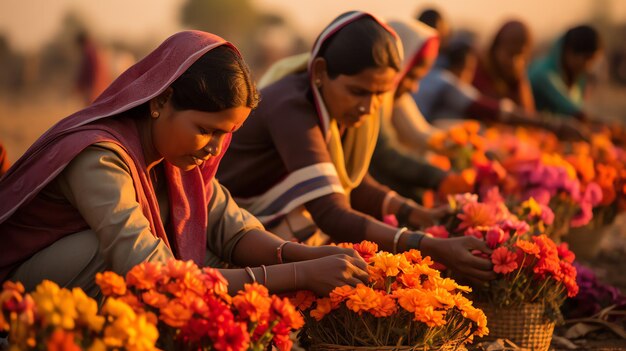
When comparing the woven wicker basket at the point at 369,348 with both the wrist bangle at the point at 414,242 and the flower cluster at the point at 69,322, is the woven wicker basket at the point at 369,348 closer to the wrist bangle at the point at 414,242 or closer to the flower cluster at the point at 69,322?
the wrist bangle at the point at 414,242

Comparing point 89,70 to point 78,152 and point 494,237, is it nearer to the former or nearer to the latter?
point 494,237

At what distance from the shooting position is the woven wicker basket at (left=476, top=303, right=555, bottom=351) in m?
3.83

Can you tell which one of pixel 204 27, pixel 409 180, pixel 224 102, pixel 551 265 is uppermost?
pixel 224 102

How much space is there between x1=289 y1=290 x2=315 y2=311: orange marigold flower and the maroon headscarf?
0.50 metres

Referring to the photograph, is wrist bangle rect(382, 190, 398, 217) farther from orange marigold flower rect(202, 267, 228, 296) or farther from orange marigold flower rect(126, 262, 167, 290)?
orange marigold flower rect(126, 262, 167, 290)

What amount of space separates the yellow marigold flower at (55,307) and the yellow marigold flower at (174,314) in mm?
247

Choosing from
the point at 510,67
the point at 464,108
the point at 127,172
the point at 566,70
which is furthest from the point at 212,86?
the point at 566,70

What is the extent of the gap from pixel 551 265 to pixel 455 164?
2810 mm

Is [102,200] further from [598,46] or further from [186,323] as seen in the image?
[598,46]

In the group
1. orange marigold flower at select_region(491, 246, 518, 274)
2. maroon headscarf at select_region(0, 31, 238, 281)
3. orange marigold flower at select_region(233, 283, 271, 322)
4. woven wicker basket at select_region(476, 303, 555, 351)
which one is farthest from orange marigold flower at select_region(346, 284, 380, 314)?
woven wicker basket at select_region(476, 303, 555, 351)

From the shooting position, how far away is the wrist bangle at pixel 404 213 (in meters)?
4.73

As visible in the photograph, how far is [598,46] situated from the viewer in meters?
9.81

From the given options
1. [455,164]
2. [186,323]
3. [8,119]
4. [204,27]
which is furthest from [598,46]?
[204,27]

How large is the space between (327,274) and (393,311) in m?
0.25
